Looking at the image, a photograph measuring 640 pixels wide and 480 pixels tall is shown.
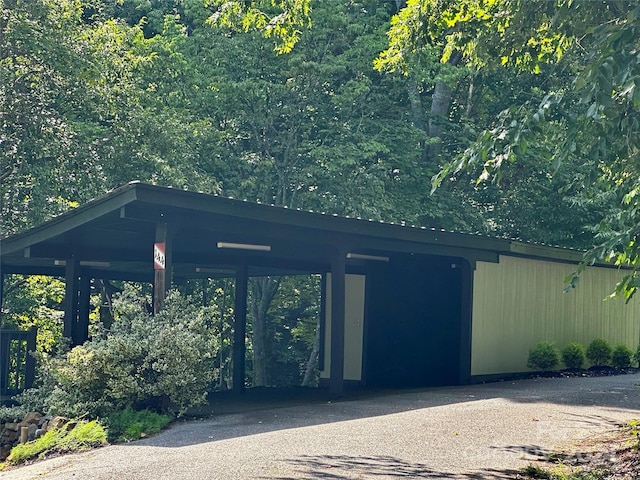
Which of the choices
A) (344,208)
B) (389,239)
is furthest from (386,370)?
(344,208)

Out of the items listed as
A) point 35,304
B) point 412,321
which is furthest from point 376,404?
point 35,304

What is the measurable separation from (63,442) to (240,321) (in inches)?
330

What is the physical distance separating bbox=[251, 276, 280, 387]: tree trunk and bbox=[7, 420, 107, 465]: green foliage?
17.3m

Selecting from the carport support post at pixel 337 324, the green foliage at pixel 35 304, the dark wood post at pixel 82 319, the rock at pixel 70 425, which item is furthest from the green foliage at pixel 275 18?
the green foliage at pixel 35 304

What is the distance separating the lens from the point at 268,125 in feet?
86.7

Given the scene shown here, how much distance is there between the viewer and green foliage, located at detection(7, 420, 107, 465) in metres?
10.9

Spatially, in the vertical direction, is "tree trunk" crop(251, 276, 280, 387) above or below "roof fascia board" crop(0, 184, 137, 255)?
below

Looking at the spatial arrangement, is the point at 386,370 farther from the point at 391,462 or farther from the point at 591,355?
the point at 391,462

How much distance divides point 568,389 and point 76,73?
1172 centimetres

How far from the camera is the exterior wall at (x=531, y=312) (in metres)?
18.6

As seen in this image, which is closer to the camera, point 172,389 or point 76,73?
point 172,389

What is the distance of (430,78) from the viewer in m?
25.9

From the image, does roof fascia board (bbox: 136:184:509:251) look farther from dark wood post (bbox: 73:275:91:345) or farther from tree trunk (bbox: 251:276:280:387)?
tree trunk (bbox: 251:276:280:387)

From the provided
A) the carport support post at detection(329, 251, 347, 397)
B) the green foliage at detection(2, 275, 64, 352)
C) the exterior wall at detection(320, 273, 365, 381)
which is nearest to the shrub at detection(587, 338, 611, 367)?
the exterior wall at detection(320, 273, 365, 381)
